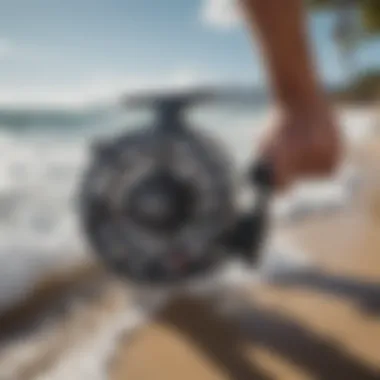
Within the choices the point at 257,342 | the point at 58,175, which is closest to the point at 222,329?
the point at 257,342

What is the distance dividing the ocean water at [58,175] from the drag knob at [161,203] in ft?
0.14

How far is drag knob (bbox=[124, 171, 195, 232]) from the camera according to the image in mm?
543

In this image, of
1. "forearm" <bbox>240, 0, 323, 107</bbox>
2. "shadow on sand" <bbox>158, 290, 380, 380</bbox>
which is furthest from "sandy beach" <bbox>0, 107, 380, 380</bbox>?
"forearm" <bbox>240, 0, 323, 107</bbox>

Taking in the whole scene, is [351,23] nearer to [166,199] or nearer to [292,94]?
[292,94]

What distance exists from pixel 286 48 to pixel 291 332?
0.65 ft

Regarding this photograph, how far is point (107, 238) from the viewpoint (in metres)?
0.55

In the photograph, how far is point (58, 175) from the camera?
0.60 m

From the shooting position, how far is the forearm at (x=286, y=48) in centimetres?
56

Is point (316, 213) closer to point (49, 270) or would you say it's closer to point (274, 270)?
point (274, 270)

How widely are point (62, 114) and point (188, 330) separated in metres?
0.19

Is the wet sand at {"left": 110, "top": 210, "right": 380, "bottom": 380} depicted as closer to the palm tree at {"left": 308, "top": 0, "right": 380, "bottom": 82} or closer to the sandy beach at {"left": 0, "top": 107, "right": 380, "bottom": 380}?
the sandy beach at {"left": 0, "top": 107, "right": 380, "bottom": 380}

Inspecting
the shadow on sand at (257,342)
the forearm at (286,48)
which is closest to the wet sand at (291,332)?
the shadow on sand at (257,342)

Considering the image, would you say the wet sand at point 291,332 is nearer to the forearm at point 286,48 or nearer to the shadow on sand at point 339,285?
the shadow on sand at point 339,285

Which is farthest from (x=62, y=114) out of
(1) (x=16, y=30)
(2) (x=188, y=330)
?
(2) (x=188, y=330)
